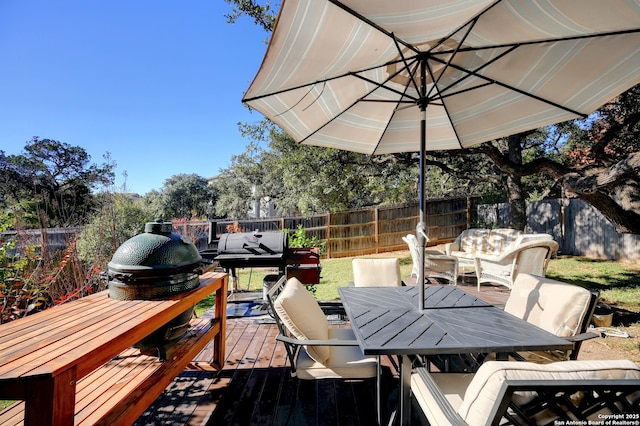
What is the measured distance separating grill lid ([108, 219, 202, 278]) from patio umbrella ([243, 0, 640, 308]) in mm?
1208

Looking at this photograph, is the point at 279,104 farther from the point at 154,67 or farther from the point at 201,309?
the point at 154,67

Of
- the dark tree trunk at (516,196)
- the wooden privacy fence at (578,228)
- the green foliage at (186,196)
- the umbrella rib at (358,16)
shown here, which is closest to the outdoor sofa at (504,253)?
the dark tree trunk at (516,196)

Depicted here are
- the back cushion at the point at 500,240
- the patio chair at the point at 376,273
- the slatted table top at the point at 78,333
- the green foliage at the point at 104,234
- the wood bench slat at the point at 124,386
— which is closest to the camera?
the slatted table top at the point at 78,333

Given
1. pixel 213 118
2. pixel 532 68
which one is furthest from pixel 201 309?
pixel 213 118

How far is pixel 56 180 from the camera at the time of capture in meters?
18.4

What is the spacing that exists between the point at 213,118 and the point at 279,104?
17753 mm

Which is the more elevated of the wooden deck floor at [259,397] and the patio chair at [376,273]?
the patio chair at [376,273]

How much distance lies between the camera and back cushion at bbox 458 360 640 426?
973 mm

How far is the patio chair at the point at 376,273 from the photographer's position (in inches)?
132

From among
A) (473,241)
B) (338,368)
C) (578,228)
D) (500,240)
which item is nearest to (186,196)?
(473,241)

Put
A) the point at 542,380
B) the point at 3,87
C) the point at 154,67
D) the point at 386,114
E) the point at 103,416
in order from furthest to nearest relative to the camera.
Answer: the point at 3,87
the point at 154,67
the point at 386,114
the point at 103,416
the point at 542,380

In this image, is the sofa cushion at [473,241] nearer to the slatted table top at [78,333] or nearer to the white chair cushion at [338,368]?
the white chair cushion at [338,368]

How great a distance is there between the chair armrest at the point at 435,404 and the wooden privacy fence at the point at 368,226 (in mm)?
8579

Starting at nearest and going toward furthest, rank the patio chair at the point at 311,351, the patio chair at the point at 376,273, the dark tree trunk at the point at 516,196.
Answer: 1. the patio chair at the point at 311,351
2. the patio chair at the point at 376,273
3. the dark tree trunk at the point at 516,196
